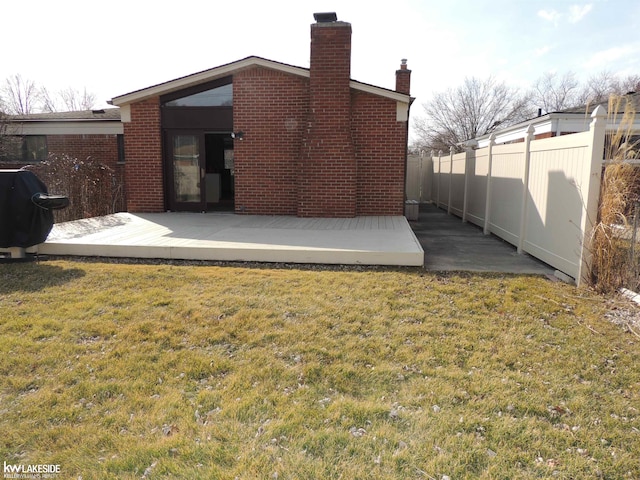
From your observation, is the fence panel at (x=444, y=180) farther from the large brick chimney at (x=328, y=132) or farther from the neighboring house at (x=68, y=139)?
the neighboring house at (x=68, y=139)

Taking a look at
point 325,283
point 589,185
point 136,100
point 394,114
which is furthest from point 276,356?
point 136,100

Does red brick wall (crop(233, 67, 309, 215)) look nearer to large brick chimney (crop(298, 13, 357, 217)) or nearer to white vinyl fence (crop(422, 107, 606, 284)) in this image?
large brick chimney (crop(298, 13, 357, 217))

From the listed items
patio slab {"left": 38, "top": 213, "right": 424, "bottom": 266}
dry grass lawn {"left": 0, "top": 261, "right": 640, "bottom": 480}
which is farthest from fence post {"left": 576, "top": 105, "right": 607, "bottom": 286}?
patio slab {"left": 38, "top": 213, "right": 424, "bottom": 266}

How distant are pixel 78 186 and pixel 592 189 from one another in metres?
10.6

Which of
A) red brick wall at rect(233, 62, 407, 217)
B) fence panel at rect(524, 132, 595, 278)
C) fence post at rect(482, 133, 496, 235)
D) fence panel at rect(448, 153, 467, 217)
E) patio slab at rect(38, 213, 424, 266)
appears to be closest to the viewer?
fence panel at rect(524, 132, 595, 278)

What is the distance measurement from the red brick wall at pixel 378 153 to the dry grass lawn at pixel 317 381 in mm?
5078

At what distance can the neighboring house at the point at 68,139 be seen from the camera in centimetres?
1481

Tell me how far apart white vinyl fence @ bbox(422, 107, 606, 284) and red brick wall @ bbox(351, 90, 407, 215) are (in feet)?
6.23

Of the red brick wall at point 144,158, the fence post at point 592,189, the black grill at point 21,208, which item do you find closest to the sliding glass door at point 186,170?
the red brick wall at point 144,158

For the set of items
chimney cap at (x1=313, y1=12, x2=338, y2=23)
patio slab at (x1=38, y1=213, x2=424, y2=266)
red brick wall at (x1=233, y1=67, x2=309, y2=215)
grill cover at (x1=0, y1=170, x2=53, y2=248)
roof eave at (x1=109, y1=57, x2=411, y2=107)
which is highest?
chimney cap at (x1=313, y1=12, x2=338, y2=23)

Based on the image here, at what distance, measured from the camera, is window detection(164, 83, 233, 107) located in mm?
10234

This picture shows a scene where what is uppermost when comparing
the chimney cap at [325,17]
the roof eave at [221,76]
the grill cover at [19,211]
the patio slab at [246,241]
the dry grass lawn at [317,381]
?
the chimney cap at [325,17]

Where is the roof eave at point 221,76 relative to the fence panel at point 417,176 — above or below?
above

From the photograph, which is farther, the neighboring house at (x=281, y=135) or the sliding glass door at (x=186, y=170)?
the sliding glass door at (x=186, y=170)
